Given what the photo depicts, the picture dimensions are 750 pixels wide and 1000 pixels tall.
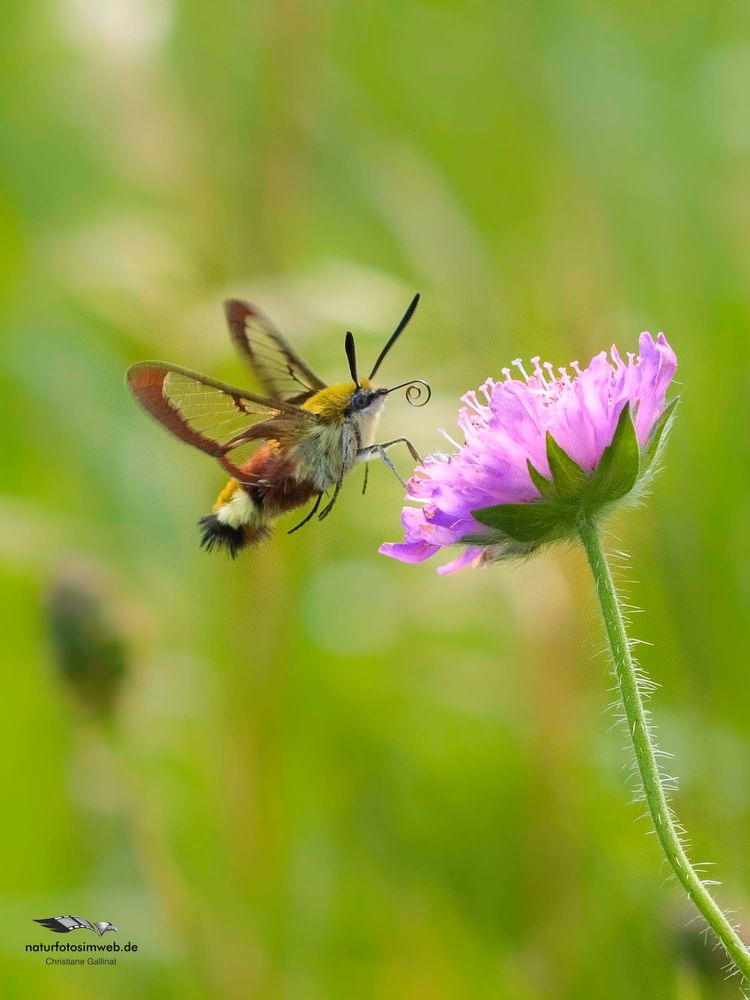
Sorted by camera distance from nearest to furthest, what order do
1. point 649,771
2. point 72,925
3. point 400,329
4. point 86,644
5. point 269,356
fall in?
1. point 649,771
2. point 400,329
3. point 269,356
4. point 72,925
5. point 86,644

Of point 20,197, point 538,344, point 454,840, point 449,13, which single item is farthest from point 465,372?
point 449,13

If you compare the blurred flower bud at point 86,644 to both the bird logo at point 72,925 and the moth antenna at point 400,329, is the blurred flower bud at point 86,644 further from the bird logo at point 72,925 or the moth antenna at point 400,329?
the moth antenna at point 400,329

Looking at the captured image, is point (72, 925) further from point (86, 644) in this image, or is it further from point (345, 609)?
point (345, 609)

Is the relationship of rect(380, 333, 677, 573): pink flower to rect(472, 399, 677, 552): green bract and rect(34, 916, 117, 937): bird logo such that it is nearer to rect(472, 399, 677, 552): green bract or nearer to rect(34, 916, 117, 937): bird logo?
rect(472, 399, 677, 552): green bract

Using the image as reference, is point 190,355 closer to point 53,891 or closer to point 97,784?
point 97,784

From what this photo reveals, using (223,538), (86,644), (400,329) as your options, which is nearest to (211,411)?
(223,538)

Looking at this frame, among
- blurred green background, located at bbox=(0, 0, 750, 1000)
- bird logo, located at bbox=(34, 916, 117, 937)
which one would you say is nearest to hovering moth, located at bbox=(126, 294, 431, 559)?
blurred green background, located at bbox=(0, 0, 750, 1000)
